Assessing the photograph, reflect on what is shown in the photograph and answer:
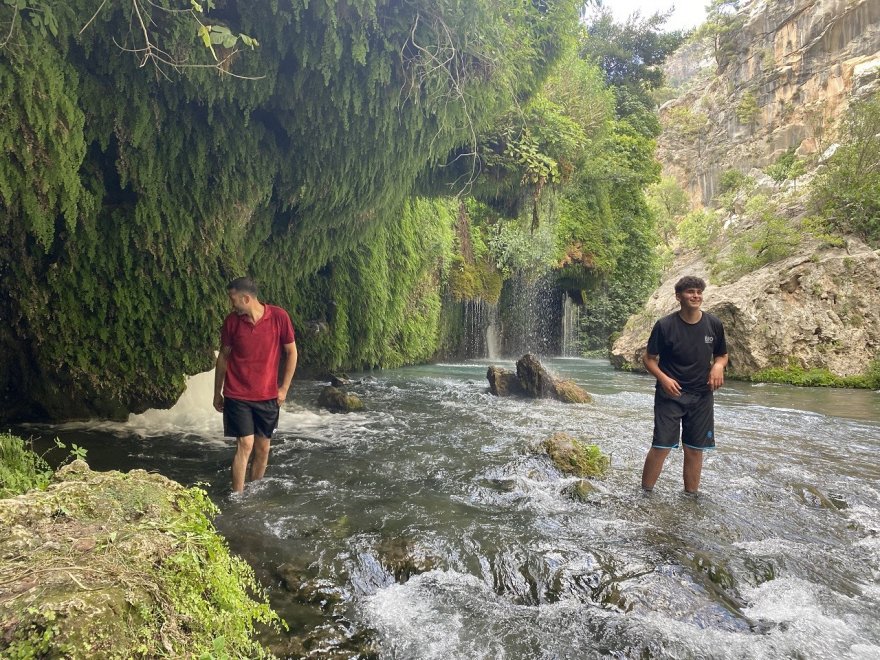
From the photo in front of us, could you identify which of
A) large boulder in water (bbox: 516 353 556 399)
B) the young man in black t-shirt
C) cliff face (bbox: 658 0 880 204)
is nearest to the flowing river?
the young man in black t-shirt

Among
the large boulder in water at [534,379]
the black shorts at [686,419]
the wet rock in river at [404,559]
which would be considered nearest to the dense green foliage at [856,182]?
the large boulder in water at [534,379]

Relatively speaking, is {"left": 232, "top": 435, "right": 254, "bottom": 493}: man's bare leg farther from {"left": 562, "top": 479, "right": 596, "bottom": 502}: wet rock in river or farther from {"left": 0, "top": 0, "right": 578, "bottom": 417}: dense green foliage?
{"left": 0, "top": 0, "right": 578, "bottom": 417}: dense green foliage

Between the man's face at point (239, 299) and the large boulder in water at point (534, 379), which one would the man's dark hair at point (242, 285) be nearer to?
the man's face at point (239, 299)

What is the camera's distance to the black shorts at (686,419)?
4996mm

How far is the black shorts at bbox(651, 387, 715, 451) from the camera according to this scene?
197 inches

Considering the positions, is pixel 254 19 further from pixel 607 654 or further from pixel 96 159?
pixel 607 654

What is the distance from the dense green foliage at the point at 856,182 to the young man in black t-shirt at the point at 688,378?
15675mm

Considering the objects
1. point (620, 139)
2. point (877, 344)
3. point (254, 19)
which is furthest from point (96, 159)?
point (620, 139)

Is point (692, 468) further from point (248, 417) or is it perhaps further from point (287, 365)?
point (248, 417)

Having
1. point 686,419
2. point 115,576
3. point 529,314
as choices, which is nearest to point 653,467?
point 686,419

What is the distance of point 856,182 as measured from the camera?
17.2m

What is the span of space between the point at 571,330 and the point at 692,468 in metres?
21.1

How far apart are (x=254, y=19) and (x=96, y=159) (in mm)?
2435

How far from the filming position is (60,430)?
7.02 meters
